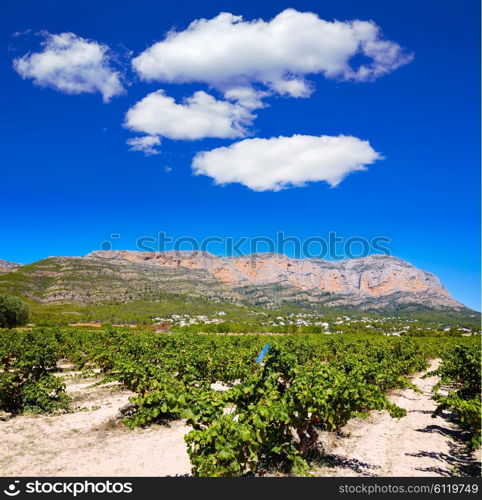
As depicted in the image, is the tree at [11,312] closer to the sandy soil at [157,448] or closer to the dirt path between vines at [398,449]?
the sandy soil at [157,448]

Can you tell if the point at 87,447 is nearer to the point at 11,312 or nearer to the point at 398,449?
the point at 398,449

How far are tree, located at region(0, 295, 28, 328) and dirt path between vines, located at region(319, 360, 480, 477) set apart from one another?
7534 cm

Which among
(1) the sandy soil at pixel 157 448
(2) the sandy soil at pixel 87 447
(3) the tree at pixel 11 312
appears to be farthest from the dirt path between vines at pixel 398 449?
(3) the tree at pixel 11 312

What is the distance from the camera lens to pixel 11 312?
69.3 meters

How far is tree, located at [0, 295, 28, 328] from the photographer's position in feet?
225

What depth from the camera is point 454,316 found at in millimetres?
180625

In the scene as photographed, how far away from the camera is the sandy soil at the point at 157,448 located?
8648 millimetres

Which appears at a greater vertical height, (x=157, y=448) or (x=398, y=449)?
(x=157, y=448)

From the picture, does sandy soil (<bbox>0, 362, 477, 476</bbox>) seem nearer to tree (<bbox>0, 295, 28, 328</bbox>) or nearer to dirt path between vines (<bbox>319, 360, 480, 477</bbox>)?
dirt path between vines (<bbox>319, 360, 480, 477</bbox>)

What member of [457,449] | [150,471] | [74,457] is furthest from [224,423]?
[457,449]

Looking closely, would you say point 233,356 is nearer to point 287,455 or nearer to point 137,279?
point 287,455

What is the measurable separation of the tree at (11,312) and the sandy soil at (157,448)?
67020mm

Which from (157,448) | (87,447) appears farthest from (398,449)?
(87,447)

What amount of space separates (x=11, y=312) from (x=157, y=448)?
7396cm
